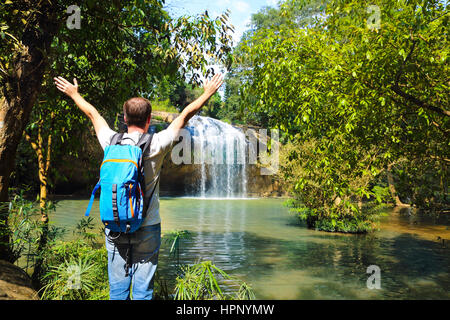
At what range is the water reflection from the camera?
7.60 metres

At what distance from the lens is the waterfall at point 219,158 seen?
29.0 meters

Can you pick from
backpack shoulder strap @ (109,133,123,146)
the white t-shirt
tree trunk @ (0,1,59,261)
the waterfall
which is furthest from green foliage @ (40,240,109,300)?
the waterfall

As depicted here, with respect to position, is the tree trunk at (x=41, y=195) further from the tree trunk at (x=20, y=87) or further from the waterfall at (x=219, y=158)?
the waterfall at (x=219, y=158)

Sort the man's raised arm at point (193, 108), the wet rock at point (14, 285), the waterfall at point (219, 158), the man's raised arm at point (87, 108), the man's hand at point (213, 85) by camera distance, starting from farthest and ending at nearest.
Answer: the waterfall at point (219, 158) < the wet rock at point (14, 285) < the man's hand at point (213, 85) < the man's raised arm at point (87, 108) < the man's raised arm at point (193, 108)

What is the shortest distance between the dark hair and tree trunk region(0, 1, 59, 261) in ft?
8.42

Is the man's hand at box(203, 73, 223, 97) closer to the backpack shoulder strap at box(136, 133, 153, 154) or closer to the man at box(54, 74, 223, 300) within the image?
the man at box(54, 74, 223, 300)

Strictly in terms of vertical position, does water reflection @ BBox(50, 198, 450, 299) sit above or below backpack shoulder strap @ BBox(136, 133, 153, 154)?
below

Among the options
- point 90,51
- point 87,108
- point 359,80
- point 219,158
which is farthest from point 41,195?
point 219,158

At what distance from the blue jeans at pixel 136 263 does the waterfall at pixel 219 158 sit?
25.8 meters

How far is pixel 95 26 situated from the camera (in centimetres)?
647

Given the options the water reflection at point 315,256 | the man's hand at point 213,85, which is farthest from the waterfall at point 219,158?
the man's hand at point 213,85

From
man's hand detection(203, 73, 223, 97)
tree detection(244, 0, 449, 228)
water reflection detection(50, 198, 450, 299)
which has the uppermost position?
tree detection(244, 0, 449, 228)
